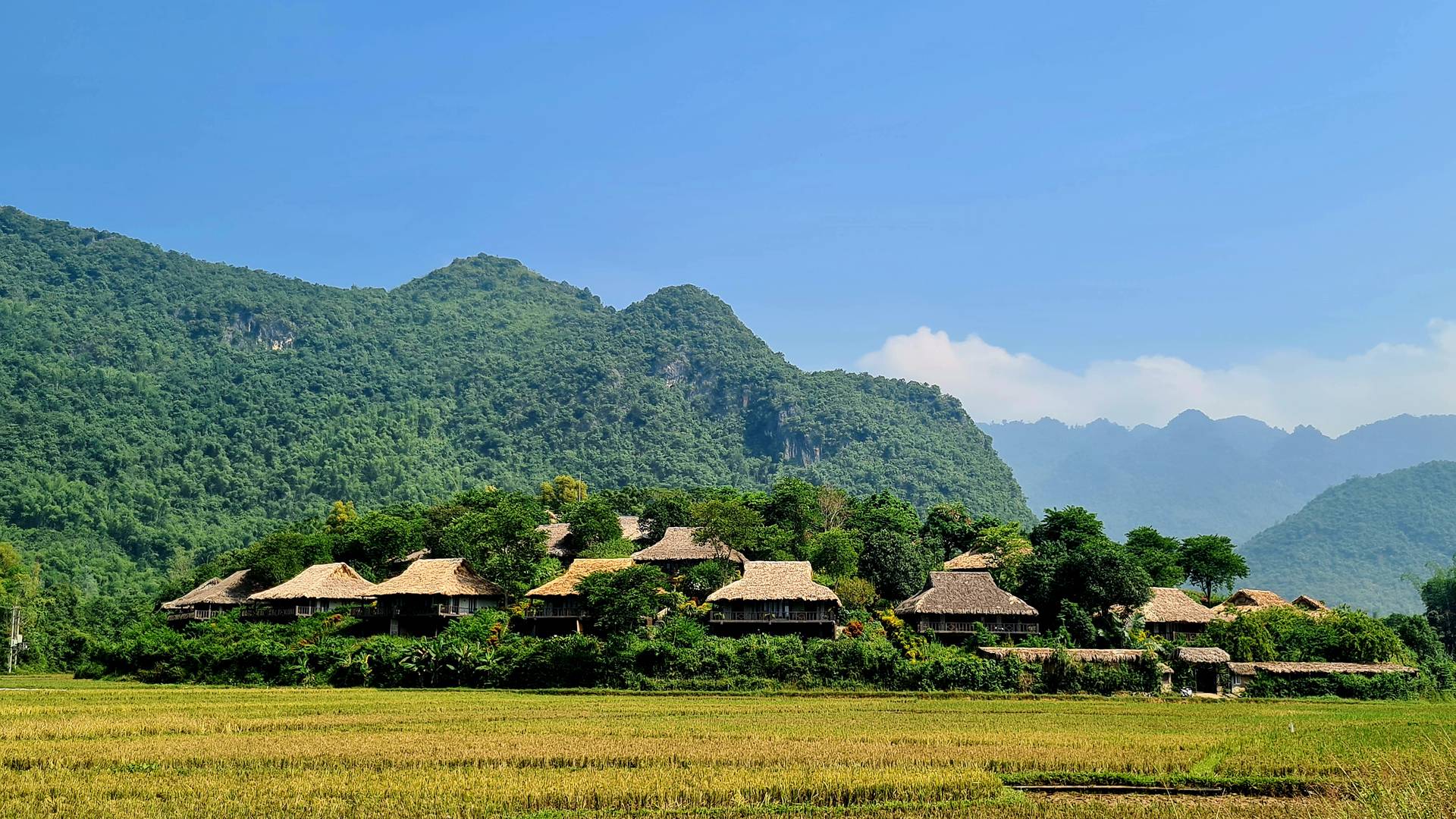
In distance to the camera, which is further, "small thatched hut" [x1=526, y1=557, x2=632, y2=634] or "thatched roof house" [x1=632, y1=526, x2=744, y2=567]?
"thatched roof house" [x1=632, y1=526, x2=744, y2=567]

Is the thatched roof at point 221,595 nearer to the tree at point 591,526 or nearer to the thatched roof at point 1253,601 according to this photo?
the tree at point 591,526

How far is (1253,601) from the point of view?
68.5 meters

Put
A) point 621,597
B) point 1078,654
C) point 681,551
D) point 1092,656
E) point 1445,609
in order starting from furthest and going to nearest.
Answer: point 1445,609
point 681,551
point 621,597
point 1078,654
point 1092,656

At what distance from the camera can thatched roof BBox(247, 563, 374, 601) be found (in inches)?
2250

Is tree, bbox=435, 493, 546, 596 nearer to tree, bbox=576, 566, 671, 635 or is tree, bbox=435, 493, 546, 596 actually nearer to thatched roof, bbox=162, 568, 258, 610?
tree, bbox=576, 566, 671, 635

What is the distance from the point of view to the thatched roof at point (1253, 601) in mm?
65125

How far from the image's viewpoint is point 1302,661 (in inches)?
1924

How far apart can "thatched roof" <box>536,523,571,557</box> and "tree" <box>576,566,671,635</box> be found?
15.6 m

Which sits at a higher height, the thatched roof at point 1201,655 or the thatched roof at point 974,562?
the thatched roof at point 974,562

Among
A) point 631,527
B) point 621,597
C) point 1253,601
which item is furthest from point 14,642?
point 1253,601

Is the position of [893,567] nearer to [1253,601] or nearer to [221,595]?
[1253,601]

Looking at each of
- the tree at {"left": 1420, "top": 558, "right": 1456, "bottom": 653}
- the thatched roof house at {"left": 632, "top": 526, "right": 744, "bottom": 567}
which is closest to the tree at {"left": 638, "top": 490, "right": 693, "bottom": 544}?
the thatched roof house at {"left": 632, "top": 526, "right": 744, "bottom": 567}

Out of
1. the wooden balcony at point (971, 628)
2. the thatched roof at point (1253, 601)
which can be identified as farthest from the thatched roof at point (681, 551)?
the thatched roof at point (1253, 601)

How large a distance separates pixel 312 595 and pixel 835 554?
28867mm
